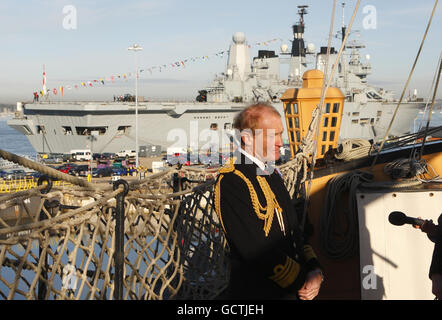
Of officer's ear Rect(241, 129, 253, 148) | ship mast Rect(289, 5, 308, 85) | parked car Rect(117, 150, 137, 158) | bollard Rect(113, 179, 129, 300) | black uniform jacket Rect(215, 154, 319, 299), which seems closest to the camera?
black uniform jacket Rect(215, 154, 319, 299)

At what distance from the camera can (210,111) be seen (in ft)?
172

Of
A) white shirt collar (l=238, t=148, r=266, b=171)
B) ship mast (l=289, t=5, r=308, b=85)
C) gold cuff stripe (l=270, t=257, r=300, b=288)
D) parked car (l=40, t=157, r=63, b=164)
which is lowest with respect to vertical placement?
parked car (l=40, t=157, r=63, b=164)

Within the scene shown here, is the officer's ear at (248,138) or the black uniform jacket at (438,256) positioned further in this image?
the black uniform jacket at (438,256)

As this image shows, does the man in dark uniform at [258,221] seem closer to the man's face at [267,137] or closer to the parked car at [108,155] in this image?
the man's face at [267,137]

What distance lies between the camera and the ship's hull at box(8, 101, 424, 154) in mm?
45469

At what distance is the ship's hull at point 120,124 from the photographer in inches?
1790

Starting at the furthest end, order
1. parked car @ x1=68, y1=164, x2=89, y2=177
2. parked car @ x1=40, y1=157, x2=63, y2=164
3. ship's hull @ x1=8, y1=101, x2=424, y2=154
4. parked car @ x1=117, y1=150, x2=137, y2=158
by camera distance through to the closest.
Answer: parked car @ x1=117, y1=150, x2=137, y2=158 < ship's hull @ x1=8, y1=101, x2=424, y2=154 < parked car @ x1=40, y1=157, x2=63, y2=164 < parked car @ x1=68, y1=164, x2=89, y2=177

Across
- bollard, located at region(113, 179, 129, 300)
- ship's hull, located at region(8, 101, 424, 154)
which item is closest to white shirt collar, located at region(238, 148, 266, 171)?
bollard, located at region(113, 179, 129, 300)

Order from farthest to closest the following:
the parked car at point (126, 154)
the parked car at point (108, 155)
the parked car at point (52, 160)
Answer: the parked car at point (126, 154), the parked car at point (108, 155), the parked car at point (52, 160)

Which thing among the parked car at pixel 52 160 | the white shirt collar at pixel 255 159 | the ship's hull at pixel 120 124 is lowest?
the parked car at pixel 52 160

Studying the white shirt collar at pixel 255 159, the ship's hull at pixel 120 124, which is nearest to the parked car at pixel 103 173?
the ship's hull at pixel 120 124

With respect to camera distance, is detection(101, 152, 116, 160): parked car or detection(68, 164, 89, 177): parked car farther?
detection(101, 152, 116, 160): parked car

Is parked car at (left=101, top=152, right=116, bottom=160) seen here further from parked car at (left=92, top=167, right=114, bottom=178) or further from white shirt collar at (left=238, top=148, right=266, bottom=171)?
white shirt collar at (left=238, top=148, right=266, bottom=171)

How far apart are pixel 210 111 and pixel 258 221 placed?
5053 centimetres
